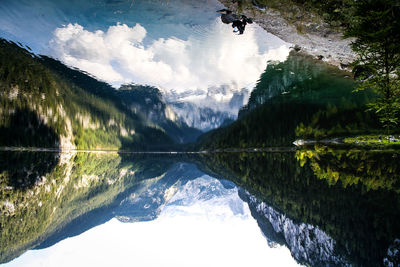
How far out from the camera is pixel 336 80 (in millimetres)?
35469

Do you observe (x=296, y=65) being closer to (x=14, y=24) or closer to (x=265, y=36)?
(x=265, y=36)

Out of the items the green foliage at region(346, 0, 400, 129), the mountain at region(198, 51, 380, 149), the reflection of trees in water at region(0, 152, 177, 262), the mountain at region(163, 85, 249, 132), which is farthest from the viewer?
the mountain at region(163, 85, 249, 132)

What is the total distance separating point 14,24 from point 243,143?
157 feet

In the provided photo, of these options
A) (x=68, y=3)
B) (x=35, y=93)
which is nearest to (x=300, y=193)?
(x=68, y=3)

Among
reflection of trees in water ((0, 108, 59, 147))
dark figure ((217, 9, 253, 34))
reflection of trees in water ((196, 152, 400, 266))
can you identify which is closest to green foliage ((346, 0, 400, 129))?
reflection of trees in water ((196, 152, 400, 266))

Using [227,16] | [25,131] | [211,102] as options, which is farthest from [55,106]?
[227,16]

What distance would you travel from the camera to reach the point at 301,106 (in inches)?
1823

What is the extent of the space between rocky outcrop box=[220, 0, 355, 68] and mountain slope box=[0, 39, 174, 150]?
47.6m

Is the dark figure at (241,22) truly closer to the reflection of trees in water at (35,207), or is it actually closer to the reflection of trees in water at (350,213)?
the reflection of trees in water at (350,213)

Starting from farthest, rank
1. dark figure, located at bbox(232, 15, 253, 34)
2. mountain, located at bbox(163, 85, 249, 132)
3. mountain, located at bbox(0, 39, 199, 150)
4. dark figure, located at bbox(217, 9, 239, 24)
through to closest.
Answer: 1. mountain, located at bbox(163, 85, 249, 132)
2. mountain, located at bbox(0, 39, 199, 150)
3. dark figure, located at bbox(232, 15, 253, 34)
4. dark figure, located at bbox(217, 9, 239, 24)

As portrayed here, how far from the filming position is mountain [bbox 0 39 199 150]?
5338 cm

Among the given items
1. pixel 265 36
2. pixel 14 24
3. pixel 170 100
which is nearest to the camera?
pixel 265 36

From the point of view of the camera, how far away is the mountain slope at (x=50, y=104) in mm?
52644

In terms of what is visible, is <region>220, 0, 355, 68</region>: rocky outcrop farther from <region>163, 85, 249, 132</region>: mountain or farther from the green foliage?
<region>163, 85, 249, 132</region>: mountain
